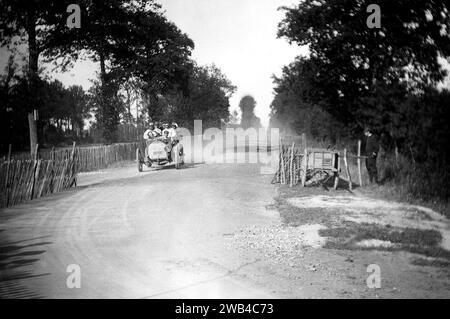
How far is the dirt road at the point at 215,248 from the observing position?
18.1 feet

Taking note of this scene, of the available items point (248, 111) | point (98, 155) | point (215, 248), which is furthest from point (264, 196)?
point (248, 111)

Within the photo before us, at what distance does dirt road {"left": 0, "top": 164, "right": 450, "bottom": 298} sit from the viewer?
18.1 ft

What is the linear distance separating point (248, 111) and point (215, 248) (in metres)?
141

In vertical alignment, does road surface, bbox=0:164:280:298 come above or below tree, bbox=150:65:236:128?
below

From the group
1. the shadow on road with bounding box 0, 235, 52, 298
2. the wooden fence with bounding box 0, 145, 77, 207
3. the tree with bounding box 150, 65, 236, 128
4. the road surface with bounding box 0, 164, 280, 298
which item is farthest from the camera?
the tree with bounding box 150, 65, 236, 128

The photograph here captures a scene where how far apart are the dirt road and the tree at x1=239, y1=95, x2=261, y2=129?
132 metres

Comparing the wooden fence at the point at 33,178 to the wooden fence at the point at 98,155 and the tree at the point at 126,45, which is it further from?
the tree at the point at 126,45

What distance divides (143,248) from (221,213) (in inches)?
140

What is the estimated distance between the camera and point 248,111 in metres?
146

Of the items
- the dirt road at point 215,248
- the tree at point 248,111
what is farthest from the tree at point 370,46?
the tree at point 248,111

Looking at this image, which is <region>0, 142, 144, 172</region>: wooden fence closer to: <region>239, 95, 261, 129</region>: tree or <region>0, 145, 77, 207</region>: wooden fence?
<region>0, 145, 77, 207</region>: wooden fence

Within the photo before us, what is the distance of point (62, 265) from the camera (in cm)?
635

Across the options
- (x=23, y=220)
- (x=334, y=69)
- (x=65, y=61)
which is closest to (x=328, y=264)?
(x=23, y=220)

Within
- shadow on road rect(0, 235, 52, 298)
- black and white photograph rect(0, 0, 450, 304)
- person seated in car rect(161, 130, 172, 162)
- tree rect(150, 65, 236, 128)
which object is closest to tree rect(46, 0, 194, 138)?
black and white photograph rect(0, 0, 450, 304)
